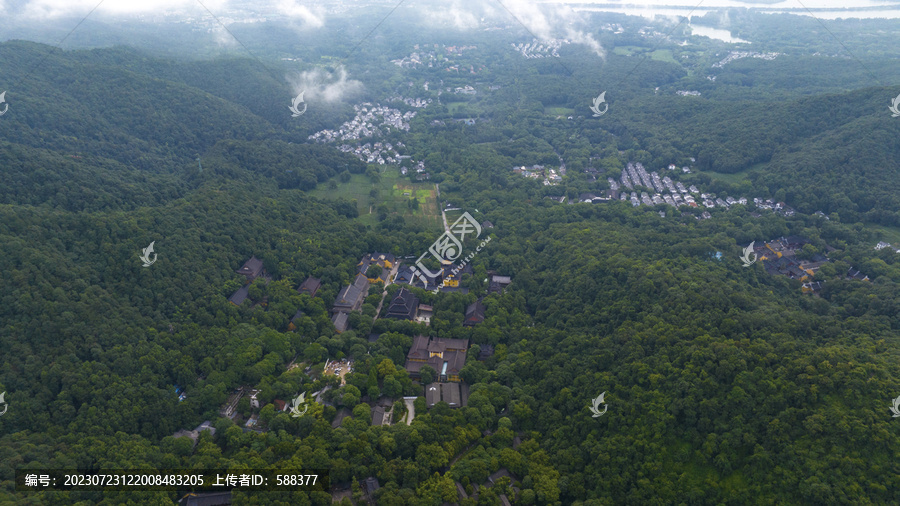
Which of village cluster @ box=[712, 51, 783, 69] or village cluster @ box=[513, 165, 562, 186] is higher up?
village cluster @ box=[712, 51, 783, 69]

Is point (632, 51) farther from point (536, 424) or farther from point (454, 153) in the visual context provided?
point (536, 424)

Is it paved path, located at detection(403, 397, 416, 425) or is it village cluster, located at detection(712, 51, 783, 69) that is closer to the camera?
paved path, located at detection(403, 397, 416, 425)

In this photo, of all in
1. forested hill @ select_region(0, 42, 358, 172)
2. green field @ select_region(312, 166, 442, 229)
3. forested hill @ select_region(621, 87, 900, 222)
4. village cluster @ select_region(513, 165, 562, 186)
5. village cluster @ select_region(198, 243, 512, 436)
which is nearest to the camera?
village cluster @ select_region(198, 243, 512, 436)

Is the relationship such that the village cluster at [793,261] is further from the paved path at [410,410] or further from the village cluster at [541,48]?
the village cluster at [541,48]

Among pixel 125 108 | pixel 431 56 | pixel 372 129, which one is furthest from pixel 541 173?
pixel 431 56

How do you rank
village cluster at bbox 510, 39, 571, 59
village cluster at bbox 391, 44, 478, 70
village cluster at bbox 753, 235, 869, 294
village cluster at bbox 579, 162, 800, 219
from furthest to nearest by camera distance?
village cluster at bbox 510, 39, 571, 59, village cluster at bbox 391, 44, 478, 70, village cluster at bbox 579, 162, 800, 219, village cluster at bbox 753, 235, 869, 294

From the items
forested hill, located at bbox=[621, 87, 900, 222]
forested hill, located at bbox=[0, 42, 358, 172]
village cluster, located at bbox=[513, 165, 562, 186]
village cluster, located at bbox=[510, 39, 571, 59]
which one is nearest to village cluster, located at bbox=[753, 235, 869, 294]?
forested hill, located at bbox=[621, 87, 900, 222]

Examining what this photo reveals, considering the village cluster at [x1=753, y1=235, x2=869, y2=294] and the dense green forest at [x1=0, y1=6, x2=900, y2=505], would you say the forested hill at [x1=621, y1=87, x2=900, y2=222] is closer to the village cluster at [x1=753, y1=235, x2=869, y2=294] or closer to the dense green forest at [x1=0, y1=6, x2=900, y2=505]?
the dense green forest at [x1=0, y1=6, x2=900, y2=505]

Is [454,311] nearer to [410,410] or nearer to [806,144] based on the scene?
[410,410]
